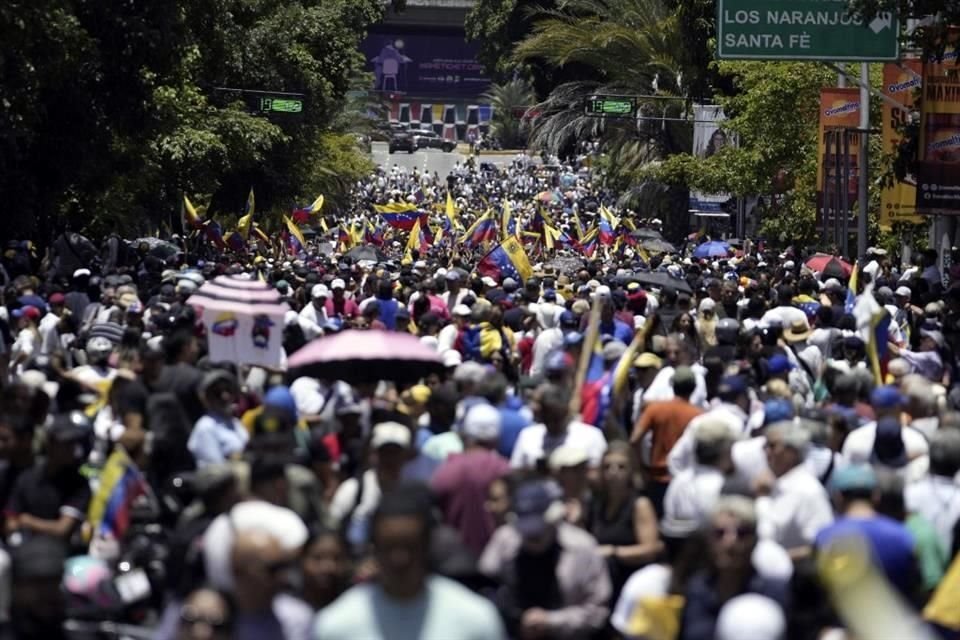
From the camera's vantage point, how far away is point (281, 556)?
252 inches

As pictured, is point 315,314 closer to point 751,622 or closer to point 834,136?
point 751,622

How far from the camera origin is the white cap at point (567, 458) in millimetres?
8789

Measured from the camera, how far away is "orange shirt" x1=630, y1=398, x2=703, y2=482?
433 inches

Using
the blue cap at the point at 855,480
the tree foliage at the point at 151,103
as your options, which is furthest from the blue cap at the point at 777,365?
the tree foliage at the point at 151,103

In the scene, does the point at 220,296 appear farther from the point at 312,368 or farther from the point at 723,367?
the point at 723,367

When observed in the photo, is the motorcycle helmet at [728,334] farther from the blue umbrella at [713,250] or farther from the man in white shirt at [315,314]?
the blue umbrella at [713,250]

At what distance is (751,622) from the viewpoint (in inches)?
265

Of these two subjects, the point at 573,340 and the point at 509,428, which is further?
the point at 573,340

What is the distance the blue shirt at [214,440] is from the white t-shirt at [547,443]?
1.30 m

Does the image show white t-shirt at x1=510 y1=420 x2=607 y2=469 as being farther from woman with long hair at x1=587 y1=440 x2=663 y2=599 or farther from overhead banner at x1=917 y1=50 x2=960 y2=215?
overhead banner at x1=917 y1=50 x2=960 y2=215

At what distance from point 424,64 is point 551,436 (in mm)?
144133

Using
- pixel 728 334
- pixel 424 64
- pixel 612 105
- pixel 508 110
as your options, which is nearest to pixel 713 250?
pixel 612 105

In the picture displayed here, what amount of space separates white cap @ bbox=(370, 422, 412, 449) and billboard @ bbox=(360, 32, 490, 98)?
13982 cm

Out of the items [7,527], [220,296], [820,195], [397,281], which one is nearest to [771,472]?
[7,527]
